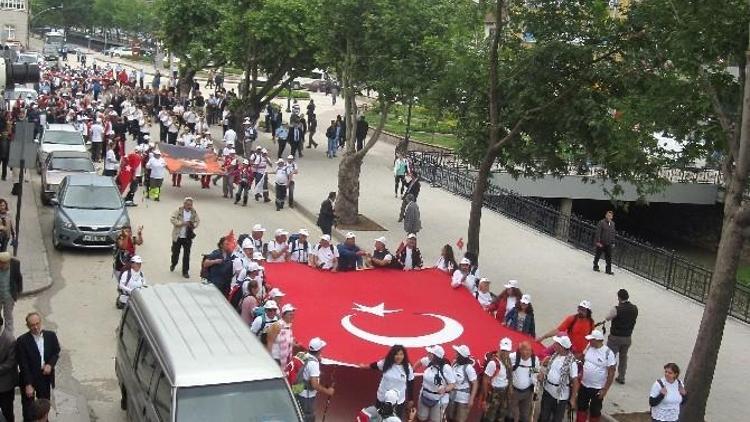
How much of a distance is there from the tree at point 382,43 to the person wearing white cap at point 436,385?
39.0 feet

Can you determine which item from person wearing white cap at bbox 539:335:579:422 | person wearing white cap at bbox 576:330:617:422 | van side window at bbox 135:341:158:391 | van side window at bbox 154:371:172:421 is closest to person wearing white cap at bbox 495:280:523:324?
person wearing white cap at bbox 576:330:617:422

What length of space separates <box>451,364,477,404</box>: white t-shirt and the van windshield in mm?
2668

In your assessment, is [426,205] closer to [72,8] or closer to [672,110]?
[672,110]

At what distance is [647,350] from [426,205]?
1379cm

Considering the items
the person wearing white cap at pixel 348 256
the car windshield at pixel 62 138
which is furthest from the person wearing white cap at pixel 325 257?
the car windshield at pixel 62 138

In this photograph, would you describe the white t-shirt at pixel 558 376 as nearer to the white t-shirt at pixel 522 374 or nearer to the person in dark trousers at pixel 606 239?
the white t-shirt at pixel 522 374

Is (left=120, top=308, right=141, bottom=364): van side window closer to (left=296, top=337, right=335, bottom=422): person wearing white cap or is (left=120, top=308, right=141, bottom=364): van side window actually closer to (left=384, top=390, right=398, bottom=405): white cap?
(left=296, top=337, right=335, bottom=422): person wearing white cap

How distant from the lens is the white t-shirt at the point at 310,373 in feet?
35.1

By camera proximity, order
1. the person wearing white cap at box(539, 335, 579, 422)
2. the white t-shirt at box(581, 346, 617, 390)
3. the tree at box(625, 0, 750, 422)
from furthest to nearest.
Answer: the tree at box(625, 0, 750, 422)
the white t-shirt at box(581, 346, 617, 390)
the person wearing white cap at box(539, 335, 579, 422)

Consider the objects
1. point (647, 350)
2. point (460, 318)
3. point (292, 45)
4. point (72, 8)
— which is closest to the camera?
point (460, 318)

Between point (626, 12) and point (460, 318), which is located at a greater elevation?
point (626, 12)

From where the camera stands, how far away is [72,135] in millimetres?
29344

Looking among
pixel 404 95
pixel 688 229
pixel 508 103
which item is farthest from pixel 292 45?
pixel 688 229

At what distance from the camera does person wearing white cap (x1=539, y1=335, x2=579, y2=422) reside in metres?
11.7
